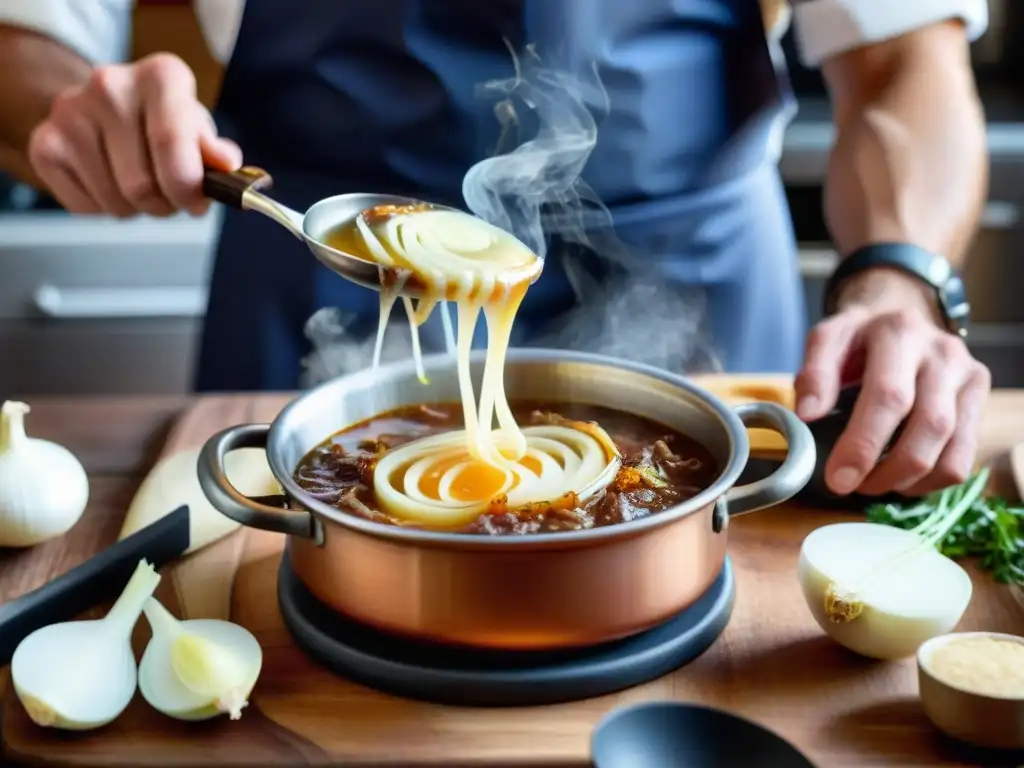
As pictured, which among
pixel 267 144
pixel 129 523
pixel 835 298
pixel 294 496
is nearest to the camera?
pixel 294 496

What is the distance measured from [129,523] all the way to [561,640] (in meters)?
0.56

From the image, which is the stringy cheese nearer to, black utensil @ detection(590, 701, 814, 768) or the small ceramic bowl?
black utensil @ detection(590, 701, 814, 768)

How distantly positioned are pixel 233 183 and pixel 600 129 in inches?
25.3

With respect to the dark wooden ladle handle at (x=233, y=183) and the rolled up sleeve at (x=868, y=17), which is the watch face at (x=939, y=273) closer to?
the rolled up sleeve at (x=868, y=17)

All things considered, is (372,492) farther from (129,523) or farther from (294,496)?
(129,523)

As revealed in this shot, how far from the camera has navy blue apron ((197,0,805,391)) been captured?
5.88 feet

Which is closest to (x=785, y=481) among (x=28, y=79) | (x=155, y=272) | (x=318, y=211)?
(x=318, y=211)

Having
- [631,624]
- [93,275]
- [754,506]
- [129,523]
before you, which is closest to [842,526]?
[754,506]

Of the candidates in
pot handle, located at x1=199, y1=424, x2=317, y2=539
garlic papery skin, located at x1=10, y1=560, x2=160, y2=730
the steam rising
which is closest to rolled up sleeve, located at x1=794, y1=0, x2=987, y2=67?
the steam rising

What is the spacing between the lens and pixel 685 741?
1.01 metres

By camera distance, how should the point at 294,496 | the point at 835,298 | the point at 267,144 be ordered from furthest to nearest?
the point at 267,144 → the point at 835,298 → the point at 294,496

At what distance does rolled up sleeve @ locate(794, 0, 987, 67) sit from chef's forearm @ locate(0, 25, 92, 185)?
3.70 ft

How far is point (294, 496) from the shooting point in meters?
1.08

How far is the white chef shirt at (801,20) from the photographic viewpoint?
6.06 ft
